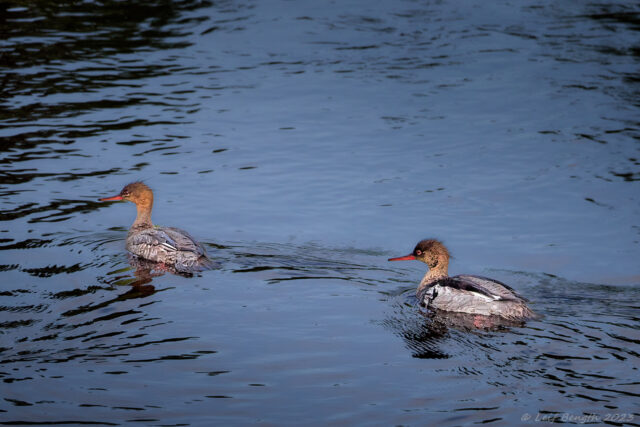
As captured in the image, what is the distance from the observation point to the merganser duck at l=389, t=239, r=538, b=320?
32.7ft

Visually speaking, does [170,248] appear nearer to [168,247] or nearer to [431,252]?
[168,247]

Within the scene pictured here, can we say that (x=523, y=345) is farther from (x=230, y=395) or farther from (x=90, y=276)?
(x=90, y=276)

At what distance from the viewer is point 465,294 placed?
33.9 feet

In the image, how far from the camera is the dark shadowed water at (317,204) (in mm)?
8180

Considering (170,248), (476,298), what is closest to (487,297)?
(476,298)

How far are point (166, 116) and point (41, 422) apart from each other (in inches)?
431

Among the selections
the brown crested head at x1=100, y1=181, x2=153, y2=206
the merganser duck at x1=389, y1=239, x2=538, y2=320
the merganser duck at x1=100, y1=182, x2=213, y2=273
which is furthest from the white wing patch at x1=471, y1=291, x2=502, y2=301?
the brown crested head at x1=100, y1=181, x2=153, y2=206

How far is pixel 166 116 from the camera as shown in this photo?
1772 cm

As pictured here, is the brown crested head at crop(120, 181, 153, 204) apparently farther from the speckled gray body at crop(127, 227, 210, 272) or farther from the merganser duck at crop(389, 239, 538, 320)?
the merganser duck at crop(389, 239, 538, 320)

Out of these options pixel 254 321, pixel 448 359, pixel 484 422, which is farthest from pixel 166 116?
pixel 484 422

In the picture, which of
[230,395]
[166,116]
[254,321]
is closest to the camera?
[230,395]

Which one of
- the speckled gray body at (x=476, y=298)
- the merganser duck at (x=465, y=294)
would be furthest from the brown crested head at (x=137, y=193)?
the speckled gray body at (x=476, y=298)

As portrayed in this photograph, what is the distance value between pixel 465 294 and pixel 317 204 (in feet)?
13.3

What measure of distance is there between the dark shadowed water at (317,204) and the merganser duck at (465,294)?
27 centimetres
